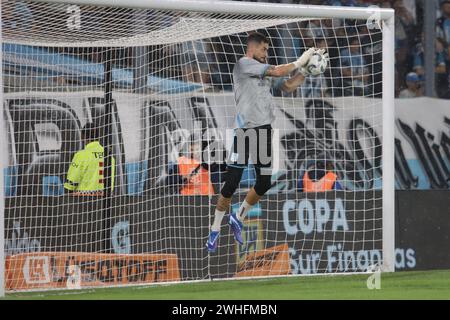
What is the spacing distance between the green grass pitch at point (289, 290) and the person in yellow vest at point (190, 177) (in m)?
1.97

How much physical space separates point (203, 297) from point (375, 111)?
20.7ft

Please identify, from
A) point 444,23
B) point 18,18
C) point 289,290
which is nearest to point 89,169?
point 18,18

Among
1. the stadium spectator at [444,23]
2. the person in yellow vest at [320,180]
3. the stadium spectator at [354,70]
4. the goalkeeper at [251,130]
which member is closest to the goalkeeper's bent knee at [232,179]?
the goalkeeper at [251,130]

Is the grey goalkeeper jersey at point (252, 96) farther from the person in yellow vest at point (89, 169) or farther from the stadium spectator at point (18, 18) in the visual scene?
the stadium spectator at point (18, 18)

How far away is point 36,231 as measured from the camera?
39.6 feet

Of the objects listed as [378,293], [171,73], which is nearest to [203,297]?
[378,293]

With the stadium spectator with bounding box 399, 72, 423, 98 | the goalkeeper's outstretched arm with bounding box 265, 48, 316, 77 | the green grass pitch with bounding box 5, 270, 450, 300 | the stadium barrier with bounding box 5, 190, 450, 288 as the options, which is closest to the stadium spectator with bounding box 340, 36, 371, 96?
the stadium spectator with bounding box 399, 72, 423, 98

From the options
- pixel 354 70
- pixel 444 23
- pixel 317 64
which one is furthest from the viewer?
pixel 444 23

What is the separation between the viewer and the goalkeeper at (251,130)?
11.6 metres

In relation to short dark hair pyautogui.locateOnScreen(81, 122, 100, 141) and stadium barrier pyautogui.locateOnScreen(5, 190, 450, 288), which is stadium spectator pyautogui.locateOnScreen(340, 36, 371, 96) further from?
short dark hair pyautogui.locateOnScreen(81, 122, 100, 141)

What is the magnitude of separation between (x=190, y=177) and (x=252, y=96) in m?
2.05

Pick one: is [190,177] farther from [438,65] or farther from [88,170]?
[438,65]

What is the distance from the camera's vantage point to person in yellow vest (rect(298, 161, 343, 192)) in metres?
14.5

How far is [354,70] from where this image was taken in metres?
16.2
